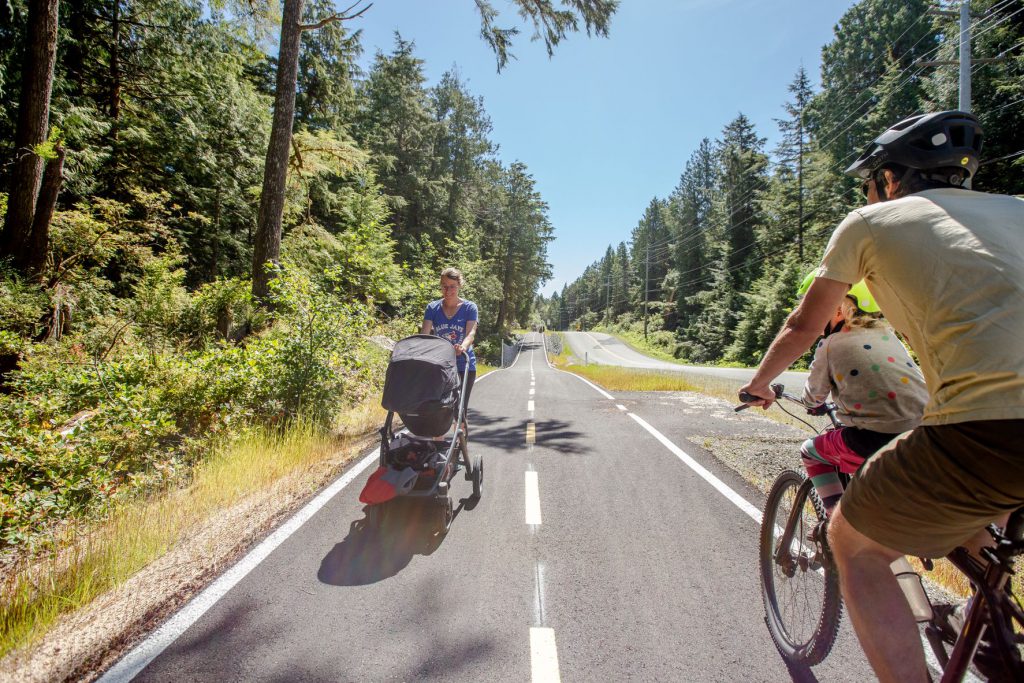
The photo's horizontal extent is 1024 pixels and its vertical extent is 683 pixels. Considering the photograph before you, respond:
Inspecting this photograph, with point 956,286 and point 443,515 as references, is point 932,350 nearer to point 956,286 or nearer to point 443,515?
point 956,286

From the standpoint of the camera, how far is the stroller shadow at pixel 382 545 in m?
3.12

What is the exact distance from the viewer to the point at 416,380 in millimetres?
3838

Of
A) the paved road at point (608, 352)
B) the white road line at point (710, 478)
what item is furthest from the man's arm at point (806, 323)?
the paved road at point (608, 352)

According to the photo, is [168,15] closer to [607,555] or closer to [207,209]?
[207,209]

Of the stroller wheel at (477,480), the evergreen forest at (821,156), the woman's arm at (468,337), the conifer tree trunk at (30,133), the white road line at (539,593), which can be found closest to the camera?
the white road line at (539,593)

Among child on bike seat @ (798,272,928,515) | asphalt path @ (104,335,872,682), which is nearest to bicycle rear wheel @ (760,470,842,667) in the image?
asphalt path @ (104,335,872,682)

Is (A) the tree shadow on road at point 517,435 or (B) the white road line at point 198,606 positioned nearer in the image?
(B) the white road line at point 198,606

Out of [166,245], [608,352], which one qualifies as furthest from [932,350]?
[608,352]

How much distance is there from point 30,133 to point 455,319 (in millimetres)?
6918

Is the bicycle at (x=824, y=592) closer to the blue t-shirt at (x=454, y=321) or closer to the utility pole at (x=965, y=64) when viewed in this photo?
the blue t-shirt at (x=454, y=321)

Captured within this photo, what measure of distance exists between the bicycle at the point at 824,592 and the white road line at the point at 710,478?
1.49 m

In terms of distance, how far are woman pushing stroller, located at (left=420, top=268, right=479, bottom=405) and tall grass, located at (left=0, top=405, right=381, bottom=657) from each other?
2.23 metres

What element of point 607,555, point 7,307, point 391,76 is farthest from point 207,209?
point 607,555

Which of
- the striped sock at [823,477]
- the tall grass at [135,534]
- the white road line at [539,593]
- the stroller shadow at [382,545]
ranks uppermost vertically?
the striped sock at [823,477]
